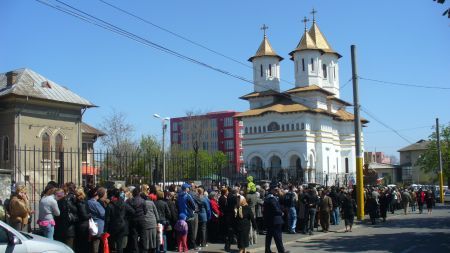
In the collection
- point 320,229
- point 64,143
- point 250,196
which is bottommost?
point 320,229

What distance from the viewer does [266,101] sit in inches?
3078

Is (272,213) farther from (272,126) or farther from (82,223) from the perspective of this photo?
(272,126)

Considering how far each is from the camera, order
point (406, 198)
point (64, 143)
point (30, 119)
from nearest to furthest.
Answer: point (406, 198) → point (30, 119) → point (64, 143)

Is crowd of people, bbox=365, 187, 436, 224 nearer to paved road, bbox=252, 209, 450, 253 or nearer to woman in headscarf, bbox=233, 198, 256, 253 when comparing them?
paved road, bbox=252, 209, 450, 253

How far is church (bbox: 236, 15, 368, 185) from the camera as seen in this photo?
71312mm

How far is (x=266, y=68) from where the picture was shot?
80062 mm

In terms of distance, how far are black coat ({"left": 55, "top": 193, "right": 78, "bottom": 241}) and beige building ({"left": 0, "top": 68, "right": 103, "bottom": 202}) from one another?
82.1 ft

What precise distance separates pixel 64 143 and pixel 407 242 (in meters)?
31.1

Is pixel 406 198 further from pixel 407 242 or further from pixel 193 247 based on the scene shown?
pixel 193 247

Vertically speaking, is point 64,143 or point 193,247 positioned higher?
point 64,143

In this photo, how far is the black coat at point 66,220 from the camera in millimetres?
11508

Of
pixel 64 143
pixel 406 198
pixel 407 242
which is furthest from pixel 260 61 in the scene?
pixel 407 242

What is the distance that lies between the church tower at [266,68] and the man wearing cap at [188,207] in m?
65.5

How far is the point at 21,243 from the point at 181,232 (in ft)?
20.3
